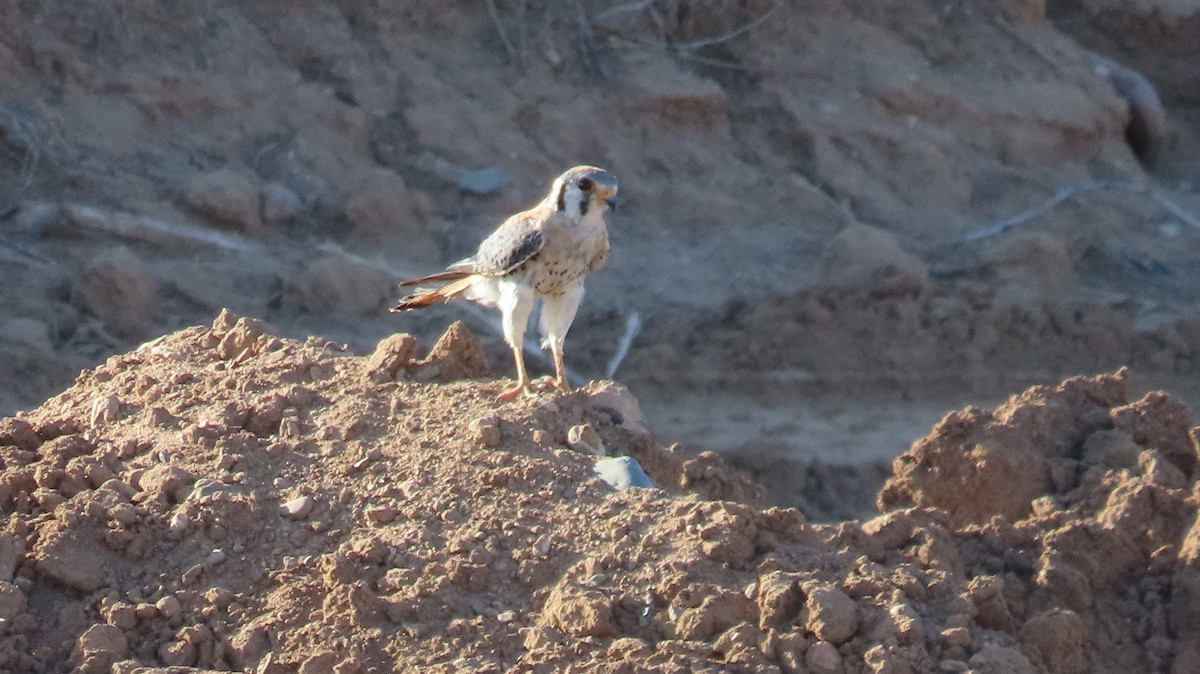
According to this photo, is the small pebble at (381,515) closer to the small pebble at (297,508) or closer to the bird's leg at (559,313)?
the small pebble at (297,508)

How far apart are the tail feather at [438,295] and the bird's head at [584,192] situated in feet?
1.99

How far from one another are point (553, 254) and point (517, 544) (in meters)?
2.10

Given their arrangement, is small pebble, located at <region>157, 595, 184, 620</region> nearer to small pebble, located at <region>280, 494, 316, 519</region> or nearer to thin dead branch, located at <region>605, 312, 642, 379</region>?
small pebble, located at <region>280, 494, 316, 519</region>

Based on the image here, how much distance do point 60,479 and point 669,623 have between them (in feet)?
5.98

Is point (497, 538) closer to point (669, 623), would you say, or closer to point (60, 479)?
point (669, 623)

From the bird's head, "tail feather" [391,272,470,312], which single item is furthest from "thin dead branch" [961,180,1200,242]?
the bird's head

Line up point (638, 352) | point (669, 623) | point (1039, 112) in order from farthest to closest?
point (1039, 112)
point (638, 352)
point (669, 623)

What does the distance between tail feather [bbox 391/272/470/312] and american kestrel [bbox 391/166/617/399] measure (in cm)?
21

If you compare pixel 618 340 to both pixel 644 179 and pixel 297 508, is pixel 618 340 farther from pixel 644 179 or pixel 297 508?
pixel 297 508

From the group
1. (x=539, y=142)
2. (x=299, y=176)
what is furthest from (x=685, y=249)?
(x=299, y=176)

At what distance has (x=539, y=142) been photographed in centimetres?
1184

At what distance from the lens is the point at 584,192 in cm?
662

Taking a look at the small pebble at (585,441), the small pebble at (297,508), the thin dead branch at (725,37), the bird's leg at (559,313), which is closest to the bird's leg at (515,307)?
the bird's leg at (559,313)

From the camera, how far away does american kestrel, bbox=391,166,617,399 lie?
21.5 feet
